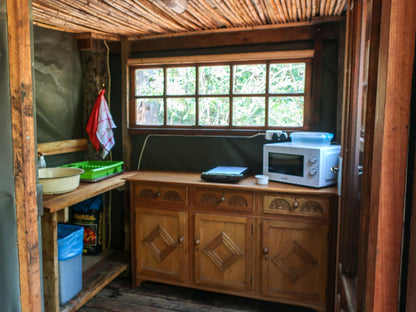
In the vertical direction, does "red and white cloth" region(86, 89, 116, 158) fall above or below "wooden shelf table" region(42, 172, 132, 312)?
above

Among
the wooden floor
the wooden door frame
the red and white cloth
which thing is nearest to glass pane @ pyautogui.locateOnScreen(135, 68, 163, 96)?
the red and white cloth

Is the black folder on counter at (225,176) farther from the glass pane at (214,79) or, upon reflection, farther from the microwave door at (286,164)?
the glass pane at (214,79)

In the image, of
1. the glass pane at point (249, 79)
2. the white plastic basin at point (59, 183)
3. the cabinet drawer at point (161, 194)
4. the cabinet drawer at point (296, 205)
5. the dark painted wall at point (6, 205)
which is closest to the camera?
the dark painted wall at point (6, 205)

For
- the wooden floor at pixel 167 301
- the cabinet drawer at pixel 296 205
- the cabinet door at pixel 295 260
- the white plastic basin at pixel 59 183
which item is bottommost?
the wooden floor at pixel 167 301

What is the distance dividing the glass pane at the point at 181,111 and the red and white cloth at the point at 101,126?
0.57 m

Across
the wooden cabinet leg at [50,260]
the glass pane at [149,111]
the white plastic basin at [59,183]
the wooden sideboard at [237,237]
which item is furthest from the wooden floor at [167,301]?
the glass pane at [149,111]

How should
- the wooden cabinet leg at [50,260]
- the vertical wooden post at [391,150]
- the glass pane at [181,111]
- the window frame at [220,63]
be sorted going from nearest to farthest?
the vertical wooden post at [391,150], the wooden cabinet leg at [50,260], the window frame at [220,63], the glass pane at [181,111]

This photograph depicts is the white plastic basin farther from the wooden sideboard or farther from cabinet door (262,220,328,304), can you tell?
cabinet door (262,220,328,304)

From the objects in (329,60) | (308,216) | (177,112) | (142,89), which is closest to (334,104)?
(329,60)

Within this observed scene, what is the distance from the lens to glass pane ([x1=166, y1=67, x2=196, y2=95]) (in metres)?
3.28

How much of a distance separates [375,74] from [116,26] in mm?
2506

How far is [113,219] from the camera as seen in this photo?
3.56 meters

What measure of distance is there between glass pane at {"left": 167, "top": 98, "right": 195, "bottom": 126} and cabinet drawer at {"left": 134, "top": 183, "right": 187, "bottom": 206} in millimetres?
740

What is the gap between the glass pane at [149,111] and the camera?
3412mm
